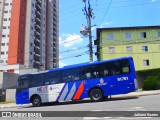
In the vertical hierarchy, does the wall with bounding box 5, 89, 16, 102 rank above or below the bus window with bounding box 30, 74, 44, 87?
below

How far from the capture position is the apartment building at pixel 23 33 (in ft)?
263

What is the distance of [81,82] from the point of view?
22.1 m

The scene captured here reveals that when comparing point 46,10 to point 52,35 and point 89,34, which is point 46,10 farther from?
point 89,34

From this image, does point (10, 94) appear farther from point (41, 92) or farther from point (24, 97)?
point (41, 92)

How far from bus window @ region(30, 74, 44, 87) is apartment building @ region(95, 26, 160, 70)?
3478cm

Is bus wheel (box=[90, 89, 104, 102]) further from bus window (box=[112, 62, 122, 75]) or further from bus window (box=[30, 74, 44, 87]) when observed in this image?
bus window (box=[30, 74, 44, 87])

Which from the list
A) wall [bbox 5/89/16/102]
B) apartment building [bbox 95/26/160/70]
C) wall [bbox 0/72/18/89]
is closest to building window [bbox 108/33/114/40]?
apartment building [bbox 95/26/160/70]

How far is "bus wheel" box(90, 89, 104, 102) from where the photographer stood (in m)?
21.5

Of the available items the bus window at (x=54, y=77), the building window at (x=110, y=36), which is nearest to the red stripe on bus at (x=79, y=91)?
the bus window at (x=54, y=77)

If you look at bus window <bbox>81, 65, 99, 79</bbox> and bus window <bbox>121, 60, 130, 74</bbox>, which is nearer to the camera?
bus window <bbox>121, 60, 130, 74</bbox>

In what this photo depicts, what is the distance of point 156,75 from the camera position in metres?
33.9

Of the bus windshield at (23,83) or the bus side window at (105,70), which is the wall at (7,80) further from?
the bus side window at (105,70)

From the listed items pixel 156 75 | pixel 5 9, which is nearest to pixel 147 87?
pixel 156 75

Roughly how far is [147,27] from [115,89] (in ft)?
133
